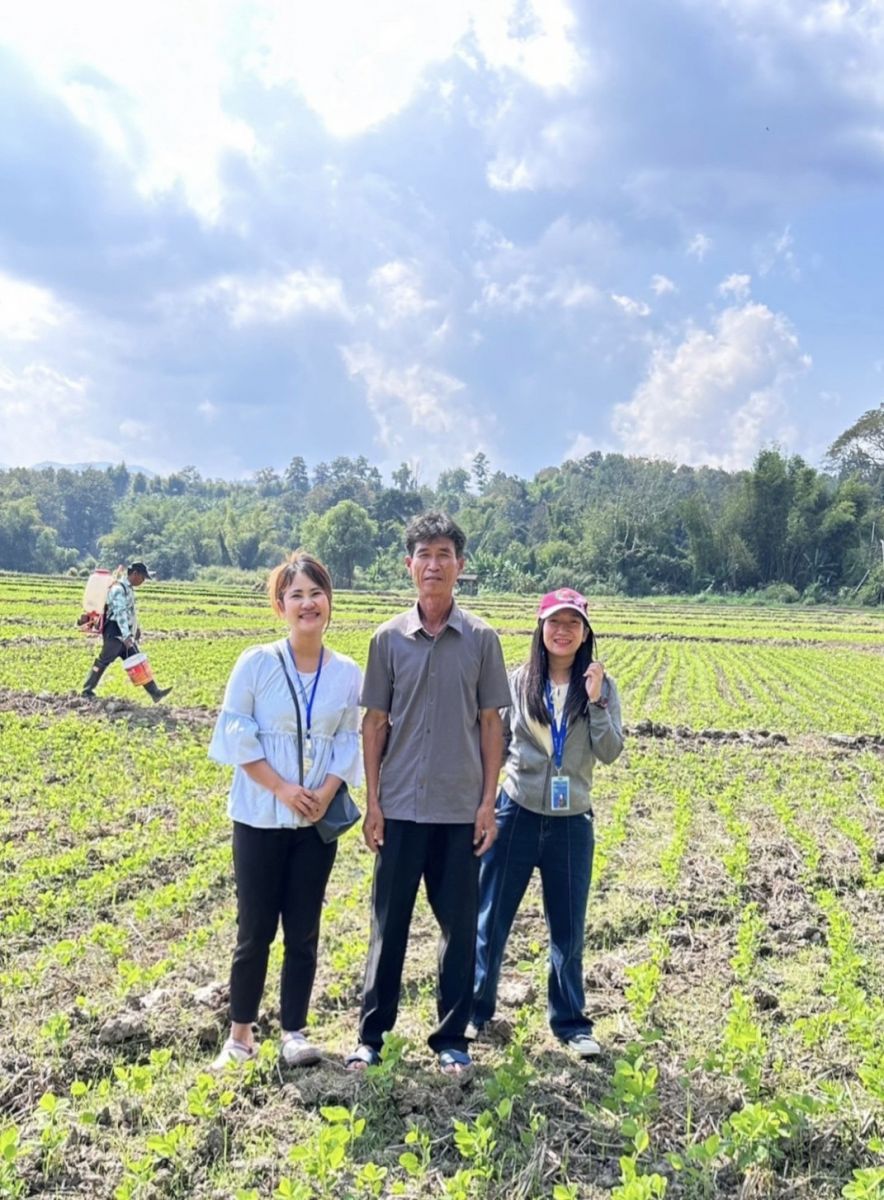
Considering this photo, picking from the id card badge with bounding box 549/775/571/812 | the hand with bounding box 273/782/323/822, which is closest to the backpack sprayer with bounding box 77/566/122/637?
the hand with bounding box 273/782/323/822

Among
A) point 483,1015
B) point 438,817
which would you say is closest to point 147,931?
point 483,1015

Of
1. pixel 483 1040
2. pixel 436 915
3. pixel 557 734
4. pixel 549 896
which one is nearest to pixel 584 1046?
pixel 483 1040

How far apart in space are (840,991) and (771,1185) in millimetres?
1436

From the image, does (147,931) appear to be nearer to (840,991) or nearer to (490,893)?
(490,893)

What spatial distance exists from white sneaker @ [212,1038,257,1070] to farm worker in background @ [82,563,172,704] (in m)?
8.54

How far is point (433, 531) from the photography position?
3465 mm

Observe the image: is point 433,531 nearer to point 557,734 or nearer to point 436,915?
point 557,734

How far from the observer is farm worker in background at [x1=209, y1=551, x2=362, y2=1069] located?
3463 mm

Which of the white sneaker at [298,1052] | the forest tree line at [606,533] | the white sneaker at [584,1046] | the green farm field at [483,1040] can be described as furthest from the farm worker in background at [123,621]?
the forest tree line at [606,533]

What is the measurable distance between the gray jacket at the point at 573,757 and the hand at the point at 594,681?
0.21 feet

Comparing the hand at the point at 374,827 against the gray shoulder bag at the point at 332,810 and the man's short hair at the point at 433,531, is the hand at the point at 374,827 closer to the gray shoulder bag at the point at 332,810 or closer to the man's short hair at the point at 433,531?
the gray shoulder bag at the point at 332,810

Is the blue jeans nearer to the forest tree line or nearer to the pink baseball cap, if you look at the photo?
the pink baseball cap

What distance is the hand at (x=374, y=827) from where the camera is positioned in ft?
11.5

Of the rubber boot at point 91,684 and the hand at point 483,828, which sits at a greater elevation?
the hand at point 483,828
